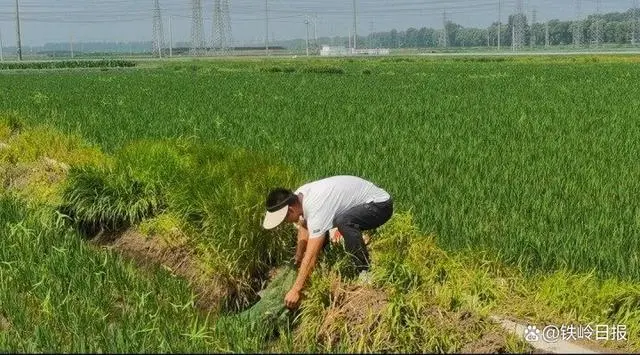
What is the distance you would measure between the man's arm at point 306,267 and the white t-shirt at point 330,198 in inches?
1.9

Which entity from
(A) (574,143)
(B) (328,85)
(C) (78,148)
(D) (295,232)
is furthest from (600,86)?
(D) (295,232)

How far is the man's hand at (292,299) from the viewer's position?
13.9 ft

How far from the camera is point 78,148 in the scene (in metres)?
9.13

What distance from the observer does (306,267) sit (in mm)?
4191

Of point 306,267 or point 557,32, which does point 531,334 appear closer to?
point 306,267

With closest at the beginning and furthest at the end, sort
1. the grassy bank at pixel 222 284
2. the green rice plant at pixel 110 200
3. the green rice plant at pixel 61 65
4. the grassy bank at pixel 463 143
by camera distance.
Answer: the grassy bank at pixel 222 284
the grassy bank at pixel 463 143
the green rice plant at pixel 110 200
the green rice plant at pixel 61 65

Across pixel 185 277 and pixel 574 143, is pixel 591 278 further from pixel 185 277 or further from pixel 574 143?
pixel 574 143

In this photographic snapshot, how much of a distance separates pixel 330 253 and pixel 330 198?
0.51m

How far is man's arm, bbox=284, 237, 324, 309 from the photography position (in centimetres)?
419

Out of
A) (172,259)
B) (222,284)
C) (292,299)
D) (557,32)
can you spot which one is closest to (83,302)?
(222,284)

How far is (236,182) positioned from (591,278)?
2.85 m

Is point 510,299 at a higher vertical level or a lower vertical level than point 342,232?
lower

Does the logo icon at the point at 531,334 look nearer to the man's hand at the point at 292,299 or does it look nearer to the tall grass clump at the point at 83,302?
the man's hand at the point at 292,299

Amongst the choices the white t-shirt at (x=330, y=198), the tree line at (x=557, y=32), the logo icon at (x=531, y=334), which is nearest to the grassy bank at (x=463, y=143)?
the white t-shirt at (x=330, y=198)
